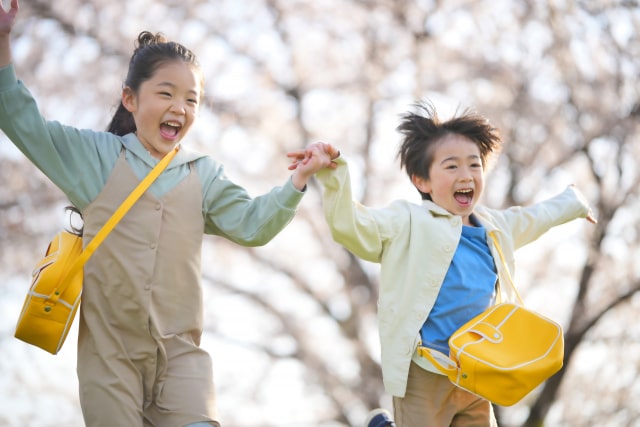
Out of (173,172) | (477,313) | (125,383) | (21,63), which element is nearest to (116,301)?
(125,383)

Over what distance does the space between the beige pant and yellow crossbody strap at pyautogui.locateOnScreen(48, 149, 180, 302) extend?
3.74ft

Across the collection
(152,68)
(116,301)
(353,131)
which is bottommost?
(116,301)

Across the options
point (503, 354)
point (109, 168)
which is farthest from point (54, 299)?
point (503, 354)

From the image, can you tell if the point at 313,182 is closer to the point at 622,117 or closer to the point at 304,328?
the point at 304,328

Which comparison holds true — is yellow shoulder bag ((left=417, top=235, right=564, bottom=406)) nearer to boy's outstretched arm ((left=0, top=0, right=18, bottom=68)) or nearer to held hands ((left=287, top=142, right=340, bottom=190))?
held hands ((left=287, top=142, right=340, bottom=190))

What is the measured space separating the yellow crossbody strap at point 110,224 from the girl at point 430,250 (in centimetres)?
46

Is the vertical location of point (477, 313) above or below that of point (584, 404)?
above

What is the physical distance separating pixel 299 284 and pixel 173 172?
6922mm

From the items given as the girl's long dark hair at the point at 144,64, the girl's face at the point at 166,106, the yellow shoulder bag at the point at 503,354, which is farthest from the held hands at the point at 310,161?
the yellow shoulder bag at the point at 503,354

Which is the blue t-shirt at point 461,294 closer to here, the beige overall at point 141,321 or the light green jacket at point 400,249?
the light green jacket at point 400,249

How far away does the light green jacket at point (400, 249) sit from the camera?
3055mm

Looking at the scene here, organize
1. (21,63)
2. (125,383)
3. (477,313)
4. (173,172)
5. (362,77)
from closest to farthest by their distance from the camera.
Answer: (125,383) < (173,172) < (477,313) < (21,63) < (362,77)

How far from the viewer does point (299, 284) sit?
32.3 ft

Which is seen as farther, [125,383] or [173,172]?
[173,172]
